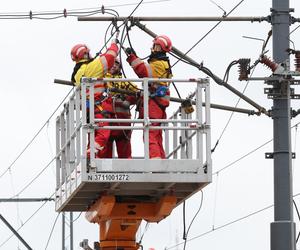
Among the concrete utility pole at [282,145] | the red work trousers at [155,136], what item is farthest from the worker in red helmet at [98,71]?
the concrete utility pole at [282,145]

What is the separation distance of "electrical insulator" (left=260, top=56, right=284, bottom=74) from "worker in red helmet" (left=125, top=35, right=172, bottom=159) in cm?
207

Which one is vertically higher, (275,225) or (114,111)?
(114,111)

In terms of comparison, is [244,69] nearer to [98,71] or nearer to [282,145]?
[282,145]

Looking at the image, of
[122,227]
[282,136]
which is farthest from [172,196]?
[282,136]

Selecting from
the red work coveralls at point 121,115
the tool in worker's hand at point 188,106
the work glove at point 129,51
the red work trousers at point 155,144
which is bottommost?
the red work trousers at point 155,144

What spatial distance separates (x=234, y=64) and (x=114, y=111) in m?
2.71

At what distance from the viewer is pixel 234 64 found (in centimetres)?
2238

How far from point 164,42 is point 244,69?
2.06 metres

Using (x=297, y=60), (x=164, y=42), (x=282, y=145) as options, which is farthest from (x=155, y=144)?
(x=297, y=60)

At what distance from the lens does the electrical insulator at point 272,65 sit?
72.2ft

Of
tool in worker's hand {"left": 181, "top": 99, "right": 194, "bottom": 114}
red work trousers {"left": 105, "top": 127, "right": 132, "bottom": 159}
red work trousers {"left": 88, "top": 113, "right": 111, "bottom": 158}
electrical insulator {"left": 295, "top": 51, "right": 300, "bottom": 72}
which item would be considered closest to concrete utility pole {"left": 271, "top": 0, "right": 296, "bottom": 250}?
electrical insulator {"left": 295, "top": 51, "right": 300, "bottom": 72}

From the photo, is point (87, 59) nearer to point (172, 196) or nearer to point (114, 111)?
point (114, 111)

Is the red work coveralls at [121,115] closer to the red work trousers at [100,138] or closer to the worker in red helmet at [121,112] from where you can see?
the worker in red helmet at [121,112]

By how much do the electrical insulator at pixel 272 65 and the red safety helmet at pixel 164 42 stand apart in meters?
2.09
